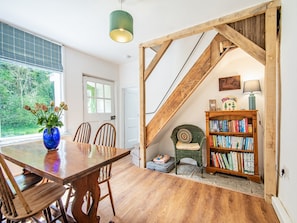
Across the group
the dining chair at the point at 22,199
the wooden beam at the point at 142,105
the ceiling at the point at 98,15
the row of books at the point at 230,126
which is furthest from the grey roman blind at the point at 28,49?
the row of books at the point at 230,126

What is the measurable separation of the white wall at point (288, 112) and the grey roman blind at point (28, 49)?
3.35 metres

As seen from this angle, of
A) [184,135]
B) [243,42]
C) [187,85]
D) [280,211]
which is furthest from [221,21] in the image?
[280,211]

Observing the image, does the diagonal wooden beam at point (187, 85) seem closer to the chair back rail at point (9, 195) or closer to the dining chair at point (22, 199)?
the dining chair at point (22, 199)

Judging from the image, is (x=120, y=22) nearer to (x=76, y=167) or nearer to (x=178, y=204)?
(x=76, y=167)

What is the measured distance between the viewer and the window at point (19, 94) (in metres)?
2.20

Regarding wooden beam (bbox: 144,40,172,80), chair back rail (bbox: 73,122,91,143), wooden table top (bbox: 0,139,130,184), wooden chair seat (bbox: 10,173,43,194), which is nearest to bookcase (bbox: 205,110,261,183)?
wooden beam (bbox: 144,40,172,80)

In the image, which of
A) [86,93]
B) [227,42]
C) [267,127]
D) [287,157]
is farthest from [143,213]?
[86,93]

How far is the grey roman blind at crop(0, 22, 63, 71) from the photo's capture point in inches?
83.4

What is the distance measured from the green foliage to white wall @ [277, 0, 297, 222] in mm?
3487

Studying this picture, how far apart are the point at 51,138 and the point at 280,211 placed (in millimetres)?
2388

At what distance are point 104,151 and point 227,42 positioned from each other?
2173 mm

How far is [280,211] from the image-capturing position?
145 centimetres

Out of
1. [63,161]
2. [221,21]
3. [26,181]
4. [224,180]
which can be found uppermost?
[221,21]

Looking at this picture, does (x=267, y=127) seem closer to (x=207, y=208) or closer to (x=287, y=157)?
(x=287, y=157)
